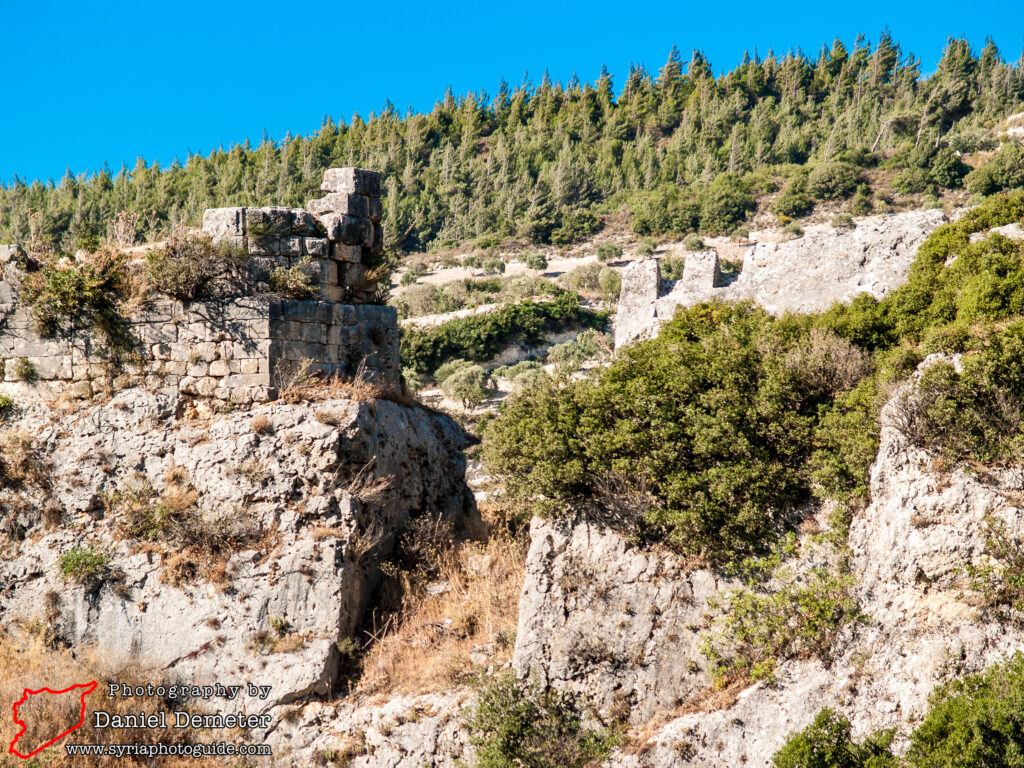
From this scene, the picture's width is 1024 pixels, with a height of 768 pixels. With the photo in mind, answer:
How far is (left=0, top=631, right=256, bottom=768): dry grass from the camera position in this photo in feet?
20.9

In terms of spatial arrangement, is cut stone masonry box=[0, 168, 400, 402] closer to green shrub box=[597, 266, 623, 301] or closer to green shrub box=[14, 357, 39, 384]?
green shrub box=[14, 357, 39, 384]

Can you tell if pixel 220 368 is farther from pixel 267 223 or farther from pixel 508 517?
pixel 508 517

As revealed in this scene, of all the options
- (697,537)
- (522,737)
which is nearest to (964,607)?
(697,537)

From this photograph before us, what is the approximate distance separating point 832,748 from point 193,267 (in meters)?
7.68

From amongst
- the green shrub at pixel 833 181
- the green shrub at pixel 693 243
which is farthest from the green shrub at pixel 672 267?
the green shrub at pixel 833 181

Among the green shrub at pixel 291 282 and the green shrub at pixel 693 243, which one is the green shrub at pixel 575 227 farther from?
the green shrub at pixel 291 282

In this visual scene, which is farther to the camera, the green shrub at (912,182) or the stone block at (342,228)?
the green shrub at (912,182)

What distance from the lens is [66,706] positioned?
663 centimetres

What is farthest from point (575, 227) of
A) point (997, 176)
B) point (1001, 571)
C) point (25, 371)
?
point (1001, 571)

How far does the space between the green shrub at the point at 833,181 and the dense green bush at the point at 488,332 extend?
19163 millimetres

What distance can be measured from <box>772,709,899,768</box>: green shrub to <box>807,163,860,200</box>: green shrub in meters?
39.6

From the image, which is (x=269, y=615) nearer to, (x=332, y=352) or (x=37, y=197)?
(x=332, y=352)

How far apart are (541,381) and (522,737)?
341cm

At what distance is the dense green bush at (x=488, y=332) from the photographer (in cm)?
2589
